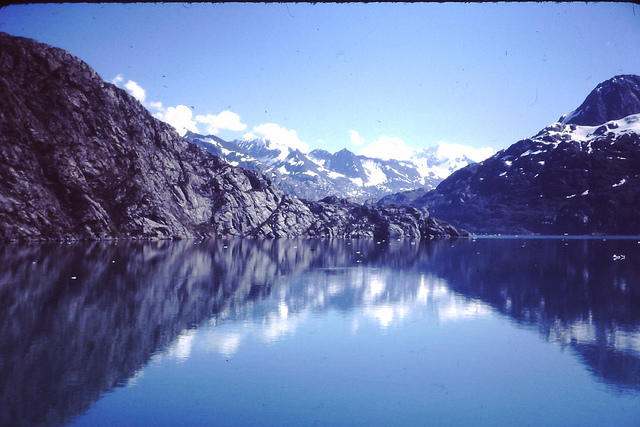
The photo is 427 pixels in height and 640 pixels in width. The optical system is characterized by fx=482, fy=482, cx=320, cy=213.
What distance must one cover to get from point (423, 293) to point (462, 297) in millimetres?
5427

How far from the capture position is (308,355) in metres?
32.9

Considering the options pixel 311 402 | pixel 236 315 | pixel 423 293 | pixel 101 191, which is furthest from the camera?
pixel 101 191

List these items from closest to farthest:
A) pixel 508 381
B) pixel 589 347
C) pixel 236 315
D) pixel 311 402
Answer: pixel 311 402 < pixel 508 381 < pixel 589 347 < pixel 236 315

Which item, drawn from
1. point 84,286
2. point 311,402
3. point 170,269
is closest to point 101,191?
point 170,269

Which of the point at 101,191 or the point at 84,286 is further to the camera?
the point at 101,191

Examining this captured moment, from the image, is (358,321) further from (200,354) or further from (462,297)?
(462,297)

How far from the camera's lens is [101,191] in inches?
7790

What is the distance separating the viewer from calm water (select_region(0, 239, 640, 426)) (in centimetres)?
2280

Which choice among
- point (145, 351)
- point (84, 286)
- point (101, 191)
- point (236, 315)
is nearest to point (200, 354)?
point (145, 351)

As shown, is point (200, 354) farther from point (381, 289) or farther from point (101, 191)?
point (101, 191)

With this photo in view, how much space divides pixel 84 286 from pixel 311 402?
45433 millimetres

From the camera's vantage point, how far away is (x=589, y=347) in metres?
36.3

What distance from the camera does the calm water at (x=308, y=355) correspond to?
22797 millimetres

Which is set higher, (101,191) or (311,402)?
(101,191)
